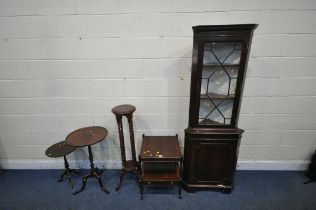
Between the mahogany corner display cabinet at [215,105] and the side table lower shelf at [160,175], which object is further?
the side table lower shelf at [160,175]

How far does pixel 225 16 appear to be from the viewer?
2215 mm

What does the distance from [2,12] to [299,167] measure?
416 cm

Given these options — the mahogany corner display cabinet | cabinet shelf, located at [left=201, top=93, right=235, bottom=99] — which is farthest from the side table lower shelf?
cabinet shelf, located at [left=201, top=93, right=235, bottom=99]

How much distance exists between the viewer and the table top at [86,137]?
2196mm

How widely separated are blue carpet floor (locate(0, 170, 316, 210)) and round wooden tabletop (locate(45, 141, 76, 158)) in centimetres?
47

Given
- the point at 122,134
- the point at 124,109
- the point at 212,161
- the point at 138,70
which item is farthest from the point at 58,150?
the point at 212,161

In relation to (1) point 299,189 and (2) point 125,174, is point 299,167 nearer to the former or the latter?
(1) point 299,189

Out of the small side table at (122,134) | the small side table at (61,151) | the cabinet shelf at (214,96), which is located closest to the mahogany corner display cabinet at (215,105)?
the cabinet shelf at (214,96)

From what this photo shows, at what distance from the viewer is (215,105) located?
2.25 metres

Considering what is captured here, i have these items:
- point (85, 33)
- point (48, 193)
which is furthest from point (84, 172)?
point (85, 33)

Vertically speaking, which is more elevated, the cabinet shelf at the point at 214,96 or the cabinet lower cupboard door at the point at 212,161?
the cabinet shelf at the point at 214,96

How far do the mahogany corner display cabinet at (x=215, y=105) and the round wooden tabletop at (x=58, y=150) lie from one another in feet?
4.76

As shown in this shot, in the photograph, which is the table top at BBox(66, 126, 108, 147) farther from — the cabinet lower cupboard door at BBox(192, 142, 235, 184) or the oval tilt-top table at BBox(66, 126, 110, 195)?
the cabinet lower cupboard door at BBox(192, 142, 235, 184)

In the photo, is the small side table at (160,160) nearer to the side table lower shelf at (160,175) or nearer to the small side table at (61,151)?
the side table lower shelf at (160,175)
